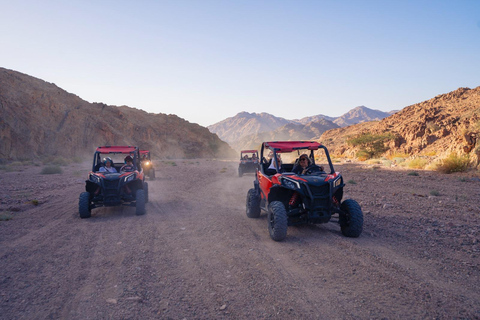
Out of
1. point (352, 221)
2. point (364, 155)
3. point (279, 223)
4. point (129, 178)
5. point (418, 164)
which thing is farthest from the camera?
point (364, 155)

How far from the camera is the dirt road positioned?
12.2 feet

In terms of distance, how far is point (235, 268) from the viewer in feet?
16.1

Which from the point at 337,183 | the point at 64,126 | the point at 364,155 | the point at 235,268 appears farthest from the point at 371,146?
the point at 64,126

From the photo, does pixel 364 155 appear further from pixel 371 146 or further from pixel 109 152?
pixel 109 152

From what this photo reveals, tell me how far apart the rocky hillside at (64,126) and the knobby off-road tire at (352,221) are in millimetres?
41103

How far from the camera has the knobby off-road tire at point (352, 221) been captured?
20.6 feet

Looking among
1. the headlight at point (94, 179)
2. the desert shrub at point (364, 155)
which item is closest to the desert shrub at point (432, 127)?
the desert shrub at point (364, 155)

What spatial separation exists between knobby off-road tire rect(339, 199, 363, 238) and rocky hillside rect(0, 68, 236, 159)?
4110 cm

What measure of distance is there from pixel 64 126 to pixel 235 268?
53.1 metres

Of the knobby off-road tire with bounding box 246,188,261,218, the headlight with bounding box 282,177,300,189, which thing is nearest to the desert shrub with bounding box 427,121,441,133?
the knobby off-road tire with bounding box 246,188,261,218

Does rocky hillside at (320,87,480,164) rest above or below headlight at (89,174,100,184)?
above

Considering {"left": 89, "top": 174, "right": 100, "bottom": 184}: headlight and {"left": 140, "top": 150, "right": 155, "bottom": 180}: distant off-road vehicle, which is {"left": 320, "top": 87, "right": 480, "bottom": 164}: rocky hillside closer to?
{"left": 140, "top": 150, "right": 155, "bottom": 180}: distant off-road vehicle

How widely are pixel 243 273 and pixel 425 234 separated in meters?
4.27

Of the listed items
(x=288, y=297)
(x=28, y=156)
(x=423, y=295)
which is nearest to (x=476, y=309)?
(x=423, y=295)
